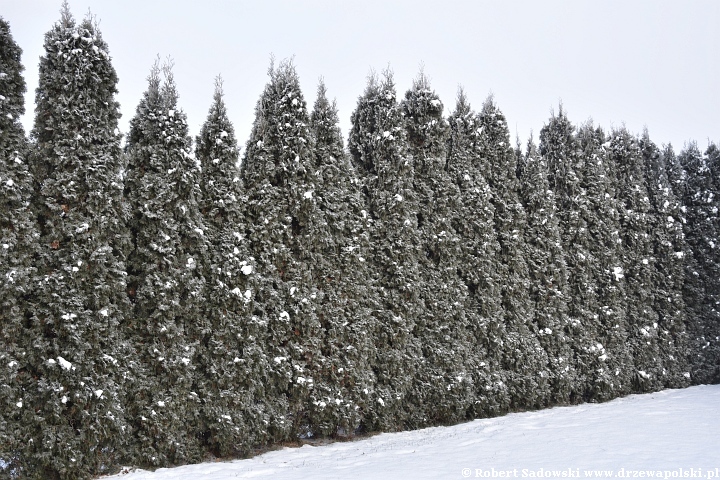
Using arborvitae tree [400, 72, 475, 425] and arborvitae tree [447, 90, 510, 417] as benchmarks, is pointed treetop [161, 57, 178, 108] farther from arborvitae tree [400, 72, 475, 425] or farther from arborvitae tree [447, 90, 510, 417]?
arborvitae tree [447, 90, 510, 417]

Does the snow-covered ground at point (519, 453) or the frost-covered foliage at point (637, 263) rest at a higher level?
the frost-covered foliage at point (637, 263)

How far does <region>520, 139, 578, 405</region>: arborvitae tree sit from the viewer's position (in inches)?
422

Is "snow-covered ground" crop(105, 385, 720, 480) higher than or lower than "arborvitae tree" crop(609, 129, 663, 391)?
lower

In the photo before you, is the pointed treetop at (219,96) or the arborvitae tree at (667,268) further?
the arborvitae tree at (667,268)

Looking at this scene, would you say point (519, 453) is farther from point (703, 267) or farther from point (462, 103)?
point (703, 267)

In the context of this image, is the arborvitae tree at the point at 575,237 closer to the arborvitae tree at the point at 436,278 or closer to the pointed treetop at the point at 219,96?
the arborvitae tree at the point at 436,278

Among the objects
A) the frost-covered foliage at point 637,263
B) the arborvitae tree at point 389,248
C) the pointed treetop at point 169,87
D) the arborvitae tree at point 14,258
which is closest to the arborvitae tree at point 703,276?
the frost-covered foliage at point 637,263

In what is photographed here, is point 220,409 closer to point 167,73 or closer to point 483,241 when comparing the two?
point 167,73

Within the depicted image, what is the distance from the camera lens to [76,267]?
5781 millimetres

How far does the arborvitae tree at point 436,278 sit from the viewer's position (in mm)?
8953

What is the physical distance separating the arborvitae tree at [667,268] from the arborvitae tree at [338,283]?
8.91m

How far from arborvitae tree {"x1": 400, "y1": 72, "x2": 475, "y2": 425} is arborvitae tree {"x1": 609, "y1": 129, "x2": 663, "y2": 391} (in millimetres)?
5486

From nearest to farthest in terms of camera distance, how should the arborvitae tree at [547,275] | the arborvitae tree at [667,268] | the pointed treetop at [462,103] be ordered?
1. the pointed treetop at [462,103]
2. the arborvitae tree at [547,275]
3. the arborvitae tree at [667,268]

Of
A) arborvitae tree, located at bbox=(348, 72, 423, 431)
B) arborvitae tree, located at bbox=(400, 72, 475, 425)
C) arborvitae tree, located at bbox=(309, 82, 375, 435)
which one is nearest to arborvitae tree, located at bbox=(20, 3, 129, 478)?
arborvitae tree, located at bbox=(309, 82, 375, 435)
